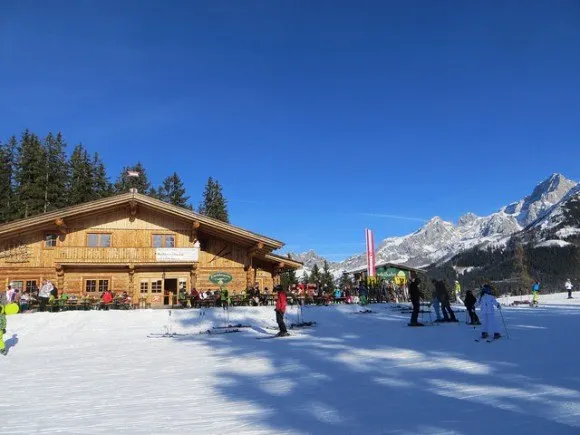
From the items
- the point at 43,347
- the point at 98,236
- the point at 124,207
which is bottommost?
the point at 43,347

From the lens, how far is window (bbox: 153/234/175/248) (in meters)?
27.3

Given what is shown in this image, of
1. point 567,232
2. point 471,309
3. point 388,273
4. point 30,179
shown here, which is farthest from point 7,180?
point 567,232

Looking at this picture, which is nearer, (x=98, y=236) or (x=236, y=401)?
(x=236, y=401)

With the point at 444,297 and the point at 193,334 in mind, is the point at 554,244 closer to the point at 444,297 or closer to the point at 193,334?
the point at 444,297

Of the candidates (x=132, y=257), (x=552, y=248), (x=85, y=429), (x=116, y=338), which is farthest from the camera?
(x=552, y=248)

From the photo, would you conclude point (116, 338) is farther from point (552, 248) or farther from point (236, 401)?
point (552, 248)

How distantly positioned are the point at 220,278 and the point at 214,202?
112 feet

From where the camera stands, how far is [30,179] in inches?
1813

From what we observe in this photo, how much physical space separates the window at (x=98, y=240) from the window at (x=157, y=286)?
3450 millimetres

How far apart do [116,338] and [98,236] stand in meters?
12.8

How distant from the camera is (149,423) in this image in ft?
18.6

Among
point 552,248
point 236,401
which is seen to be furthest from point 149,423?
point 552,248

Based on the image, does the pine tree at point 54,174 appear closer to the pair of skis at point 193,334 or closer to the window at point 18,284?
the window at point 18,284

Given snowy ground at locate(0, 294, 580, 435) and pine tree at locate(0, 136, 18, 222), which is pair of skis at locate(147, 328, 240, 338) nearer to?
snowy ground at locate(0, 294, 580, 435)
